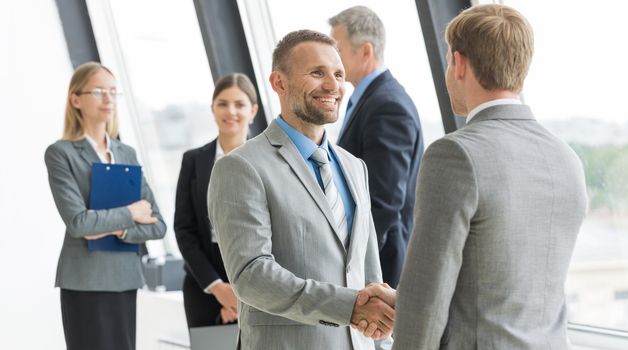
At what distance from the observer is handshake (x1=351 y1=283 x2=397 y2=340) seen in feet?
6.57

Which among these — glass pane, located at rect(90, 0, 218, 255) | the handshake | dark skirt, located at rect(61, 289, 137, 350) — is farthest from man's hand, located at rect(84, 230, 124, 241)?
glass pane, located at rect(90, 0, 218, 255)

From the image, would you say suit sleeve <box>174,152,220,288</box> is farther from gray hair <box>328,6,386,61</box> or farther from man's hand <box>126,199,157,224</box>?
gray hair <box>328,6,386,61</box>

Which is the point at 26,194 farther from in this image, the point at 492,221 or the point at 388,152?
the point at 492,221

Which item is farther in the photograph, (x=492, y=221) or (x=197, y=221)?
(x=197, y=221)

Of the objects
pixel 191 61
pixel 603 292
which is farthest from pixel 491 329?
pixel 191 61

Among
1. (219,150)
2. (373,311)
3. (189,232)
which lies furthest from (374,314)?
(219,150)

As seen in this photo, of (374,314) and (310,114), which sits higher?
(310,114)

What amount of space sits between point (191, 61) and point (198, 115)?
1.29 feet

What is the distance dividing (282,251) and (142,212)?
1.91 m

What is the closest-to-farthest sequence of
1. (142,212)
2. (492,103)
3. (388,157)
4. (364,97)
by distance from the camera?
(492,103) < (388,157) < (364,97) < (142,212)

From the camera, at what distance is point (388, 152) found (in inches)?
119

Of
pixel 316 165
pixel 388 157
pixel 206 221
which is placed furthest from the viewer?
pixel 206 221

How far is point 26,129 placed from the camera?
255 inches

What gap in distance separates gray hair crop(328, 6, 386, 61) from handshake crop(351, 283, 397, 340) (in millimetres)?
1509
